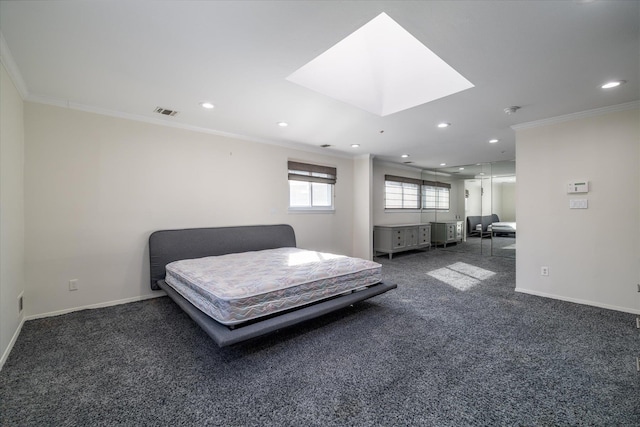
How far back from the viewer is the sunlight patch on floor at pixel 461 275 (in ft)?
13.5

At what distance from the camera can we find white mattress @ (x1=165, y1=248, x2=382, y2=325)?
210cm

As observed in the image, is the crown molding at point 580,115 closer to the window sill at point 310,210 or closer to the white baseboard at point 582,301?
the white baseboard at point 582,301

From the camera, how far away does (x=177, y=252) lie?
3.49 metres

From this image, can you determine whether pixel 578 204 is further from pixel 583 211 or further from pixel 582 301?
pixel 582 301

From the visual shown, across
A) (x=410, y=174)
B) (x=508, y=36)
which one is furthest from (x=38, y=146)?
(x=410, y=174)

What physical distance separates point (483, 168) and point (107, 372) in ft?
26.5

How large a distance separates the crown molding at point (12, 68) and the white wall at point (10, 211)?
0.05 meters

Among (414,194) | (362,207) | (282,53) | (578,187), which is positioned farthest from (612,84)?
(414,194)

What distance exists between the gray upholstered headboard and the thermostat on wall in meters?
3.91

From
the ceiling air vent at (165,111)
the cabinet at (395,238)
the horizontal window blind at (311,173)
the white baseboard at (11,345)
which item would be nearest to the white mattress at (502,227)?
the cabinet at (395,238)

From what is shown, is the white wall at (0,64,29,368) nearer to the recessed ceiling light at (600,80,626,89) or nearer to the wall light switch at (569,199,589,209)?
the recessed ceiling light at (600,80,626,89)

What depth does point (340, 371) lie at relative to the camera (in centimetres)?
190

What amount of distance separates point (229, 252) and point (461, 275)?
12.9ft

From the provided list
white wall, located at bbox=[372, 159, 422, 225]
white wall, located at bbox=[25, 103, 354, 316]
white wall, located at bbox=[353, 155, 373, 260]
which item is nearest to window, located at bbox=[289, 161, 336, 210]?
white wall, located at bbox=[353, 155, 373, 260]
